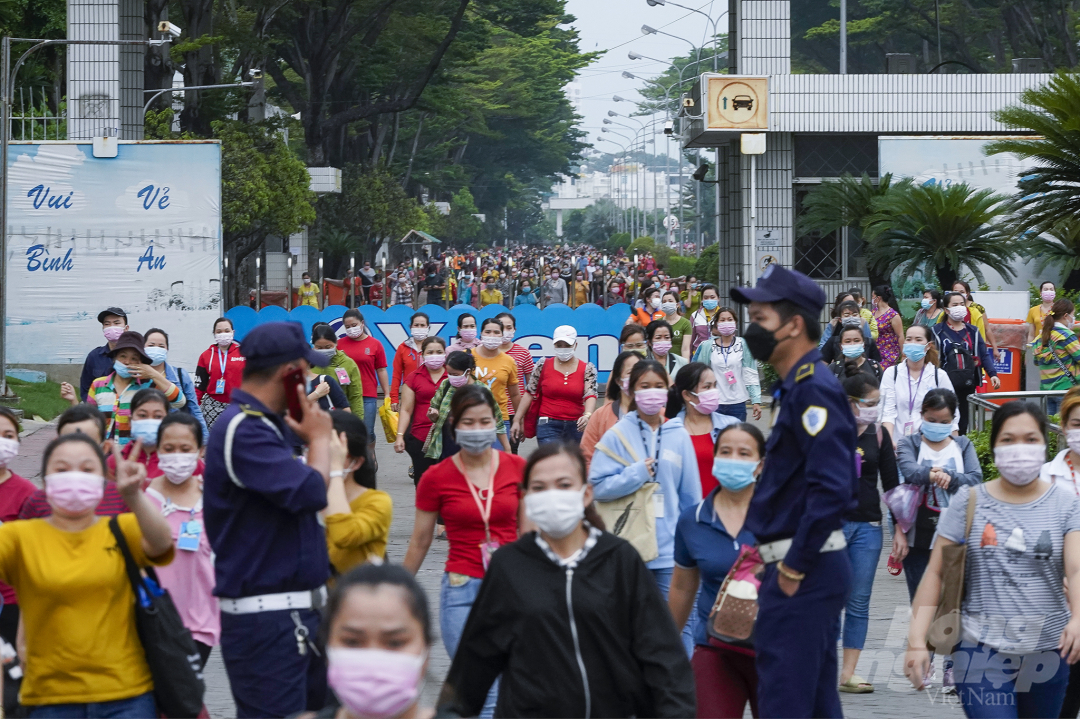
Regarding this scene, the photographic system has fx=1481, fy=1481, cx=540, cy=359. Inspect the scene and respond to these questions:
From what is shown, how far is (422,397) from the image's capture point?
1197 cm

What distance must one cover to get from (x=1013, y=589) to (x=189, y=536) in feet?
10.6

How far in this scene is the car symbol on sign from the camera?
26375 millimetres

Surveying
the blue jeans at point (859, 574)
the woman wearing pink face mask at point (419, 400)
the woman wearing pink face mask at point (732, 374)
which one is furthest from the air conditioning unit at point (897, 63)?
the blue jeans at point (859, 574)

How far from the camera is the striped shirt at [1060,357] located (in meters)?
14.2

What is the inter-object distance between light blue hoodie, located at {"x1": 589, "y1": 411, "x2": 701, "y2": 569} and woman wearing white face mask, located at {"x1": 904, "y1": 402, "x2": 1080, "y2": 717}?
5.74 ft

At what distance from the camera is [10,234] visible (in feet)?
77.3

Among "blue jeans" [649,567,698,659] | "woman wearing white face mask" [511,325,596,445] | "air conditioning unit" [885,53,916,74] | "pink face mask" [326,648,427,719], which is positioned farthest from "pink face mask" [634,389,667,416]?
"air conditioning unit" [885,53,916,74]

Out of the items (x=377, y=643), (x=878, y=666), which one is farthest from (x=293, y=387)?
(x=878, y=666)

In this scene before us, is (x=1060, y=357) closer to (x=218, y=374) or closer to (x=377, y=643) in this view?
(x=218, y=374)

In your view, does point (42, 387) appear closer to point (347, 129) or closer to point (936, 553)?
point (936, 553)

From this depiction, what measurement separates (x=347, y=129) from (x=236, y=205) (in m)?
16.1

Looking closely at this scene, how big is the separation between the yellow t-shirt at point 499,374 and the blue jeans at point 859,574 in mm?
4871

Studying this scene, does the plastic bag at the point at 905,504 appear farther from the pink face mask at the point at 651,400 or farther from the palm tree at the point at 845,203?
the palm tree at the point at 845,203

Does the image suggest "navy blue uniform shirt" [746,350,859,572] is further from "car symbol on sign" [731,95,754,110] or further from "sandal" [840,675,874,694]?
"car symbol on sign" [731,95,754,110]
